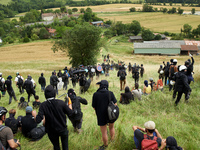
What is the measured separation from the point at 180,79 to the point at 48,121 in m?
5.39

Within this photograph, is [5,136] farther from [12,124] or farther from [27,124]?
[12,124]

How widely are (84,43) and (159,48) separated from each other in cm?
3684

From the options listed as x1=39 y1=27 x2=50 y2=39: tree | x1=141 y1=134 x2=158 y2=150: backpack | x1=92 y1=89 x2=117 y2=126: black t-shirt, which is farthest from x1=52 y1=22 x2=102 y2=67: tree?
x1=39 y1=27 x2=50 y2=39: tree

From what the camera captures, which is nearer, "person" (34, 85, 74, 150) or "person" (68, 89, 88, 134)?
"person" (34, 85, 74, 150)

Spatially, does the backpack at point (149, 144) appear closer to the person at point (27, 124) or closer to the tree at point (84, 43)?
the person at point (27, 124)

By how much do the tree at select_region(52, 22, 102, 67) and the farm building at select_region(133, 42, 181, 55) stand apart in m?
32.1

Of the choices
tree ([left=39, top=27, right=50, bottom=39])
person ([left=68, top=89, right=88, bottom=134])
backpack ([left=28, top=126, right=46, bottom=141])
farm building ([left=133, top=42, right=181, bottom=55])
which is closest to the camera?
person ([left=68, top=89, right=88, bottom=134])

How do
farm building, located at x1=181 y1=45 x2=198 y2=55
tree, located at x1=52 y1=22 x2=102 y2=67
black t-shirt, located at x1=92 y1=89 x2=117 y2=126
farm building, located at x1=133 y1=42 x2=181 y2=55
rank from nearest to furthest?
black t-shirt, located at x1=92 y1=89 x2=117 y2=126 → tree, located at x1=52 y1=22 x2=102 y2=67 → farm building, located at x1=181 y1=45 x2=198 y2=55 → farm building, located at x1=133 y1=42 x2=181 y2=55

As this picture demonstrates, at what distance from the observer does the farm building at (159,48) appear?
184ft

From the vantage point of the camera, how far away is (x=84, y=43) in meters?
28.4

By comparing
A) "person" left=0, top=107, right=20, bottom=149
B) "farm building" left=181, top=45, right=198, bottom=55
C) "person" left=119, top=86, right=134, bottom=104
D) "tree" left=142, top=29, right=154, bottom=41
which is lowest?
"farm building" left=181, top=45, right=198, bottom=55

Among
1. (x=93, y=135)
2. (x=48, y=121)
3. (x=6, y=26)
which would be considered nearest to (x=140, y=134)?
(x=93, y=135)

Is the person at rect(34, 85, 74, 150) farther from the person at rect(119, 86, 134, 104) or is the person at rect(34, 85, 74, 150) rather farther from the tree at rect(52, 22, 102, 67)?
the tree at rect(52, 22, 102, 67)

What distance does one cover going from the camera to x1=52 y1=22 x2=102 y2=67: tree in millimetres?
27997
